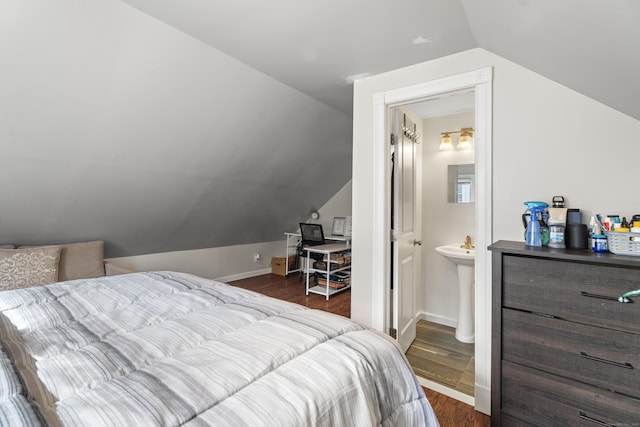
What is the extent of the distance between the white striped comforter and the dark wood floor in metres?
0.90

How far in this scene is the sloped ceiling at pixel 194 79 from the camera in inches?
53.6

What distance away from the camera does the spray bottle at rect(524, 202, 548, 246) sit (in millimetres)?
1534

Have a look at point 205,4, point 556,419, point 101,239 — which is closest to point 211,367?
point 556,419

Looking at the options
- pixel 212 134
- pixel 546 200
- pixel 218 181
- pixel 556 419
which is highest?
pixel 212 134

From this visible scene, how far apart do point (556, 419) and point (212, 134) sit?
3007 millimetres

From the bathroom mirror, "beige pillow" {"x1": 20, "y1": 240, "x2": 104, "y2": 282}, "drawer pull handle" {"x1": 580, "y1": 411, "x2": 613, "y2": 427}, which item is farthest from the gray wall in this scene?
"drawer pull handle" {"x1": 580, "y1": 411, "x2": 613, "y2": 427}

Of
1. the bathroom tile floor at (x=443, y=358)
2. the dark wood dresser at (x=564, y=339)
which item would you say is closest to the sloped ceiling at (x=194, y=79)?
the dark wood dresser at (x=564, y=339)

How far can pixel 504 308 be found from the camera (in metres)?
1.48

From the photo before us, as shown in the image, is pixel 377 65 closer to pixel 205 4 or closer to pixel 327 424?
pixel 205 4

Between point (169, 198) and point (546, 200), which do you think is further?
point (169, 198)

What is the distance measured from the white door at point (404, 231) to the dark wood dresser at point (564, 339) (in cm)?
84

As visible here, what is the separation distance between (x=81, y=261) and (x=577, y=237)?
12.4ft

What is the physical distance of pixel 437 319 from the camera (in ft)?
10.1

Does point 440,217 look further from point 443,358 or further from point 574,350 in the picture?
point 574,350
